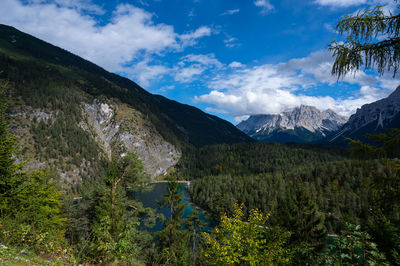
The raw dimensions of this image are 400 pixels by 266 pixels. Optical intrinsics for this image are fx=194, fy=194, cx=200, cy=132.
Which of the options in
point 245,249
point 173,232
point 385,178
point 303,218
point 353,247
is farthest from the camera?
point 303,218

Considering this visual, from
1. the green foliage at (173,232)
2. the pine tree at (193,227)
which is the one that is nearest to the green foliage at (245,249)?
the green foliage at (173,232)

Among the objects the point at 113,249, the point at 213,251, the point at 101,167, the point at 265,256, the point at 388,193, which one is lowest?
the point at 101,167

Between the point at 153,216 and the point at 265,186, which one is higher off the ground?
the point at 153,216

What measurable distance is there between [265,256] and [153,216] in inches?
673

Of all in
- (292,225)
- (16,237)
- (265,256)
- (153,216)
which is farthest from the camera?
(292,225)

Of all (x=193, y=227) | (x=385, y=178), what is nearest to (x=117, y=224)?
(x=385, y=178)

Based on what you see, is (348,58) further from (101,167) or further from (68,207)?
(101,167)

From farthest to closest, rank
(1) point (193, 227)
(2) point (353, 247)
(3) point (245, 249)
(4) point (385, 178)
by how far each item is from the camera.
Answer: (1) point (193, 227), (3) point (245, 249), (4) point (385, 178), (2) point (353, 247)

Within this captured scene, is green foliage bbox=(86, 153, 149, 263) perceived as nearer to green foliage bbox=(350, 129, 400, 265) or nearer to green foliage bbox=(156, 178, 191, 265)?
green foliage bbox=(156, 178, 191, 265)

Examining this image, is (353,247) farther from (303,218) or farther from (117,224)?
(303,218)

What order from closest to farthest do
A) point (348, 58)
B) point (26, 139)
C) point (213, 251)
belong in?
point (348, 58) < point (213, 251) < point (26, 139)

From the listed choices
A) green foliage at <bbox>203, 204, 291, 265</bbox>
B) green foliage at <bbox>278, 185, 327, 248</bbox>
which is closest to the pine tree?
green foliage at <bbox>278, 185, 327, 248</bbox>

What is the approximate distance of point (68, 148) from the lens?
147 metres

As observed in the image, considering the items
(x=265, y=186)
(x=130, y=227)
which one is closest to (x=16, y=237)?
(x=130, y=227)
